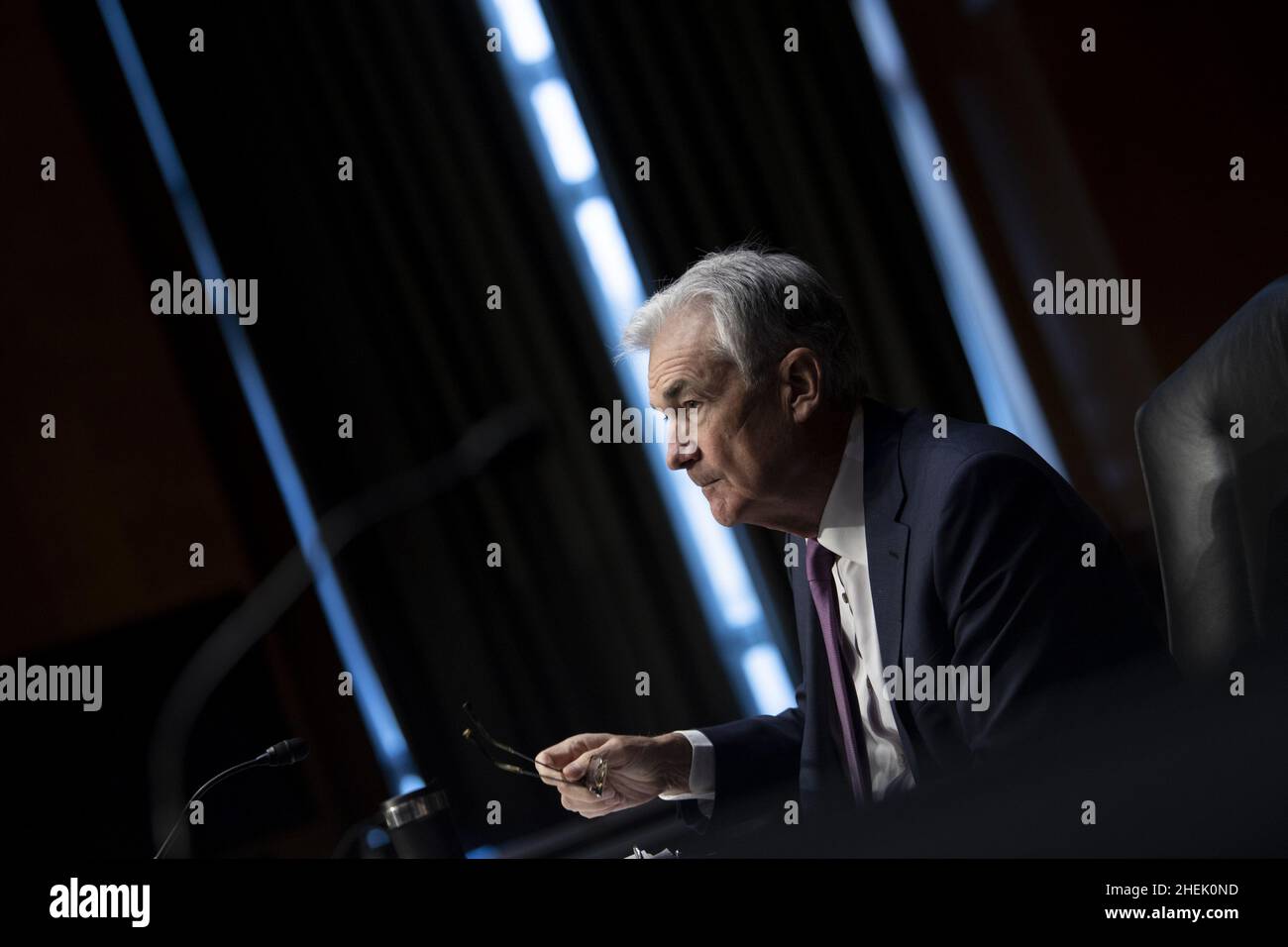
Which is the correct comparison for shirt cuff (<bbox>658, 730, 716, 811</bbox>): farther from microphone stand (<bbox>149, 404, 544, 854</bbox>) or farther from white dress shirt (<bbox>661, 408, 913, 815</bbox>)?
microphone stand (<bbox>149, 404, 544, 854</bbox>)

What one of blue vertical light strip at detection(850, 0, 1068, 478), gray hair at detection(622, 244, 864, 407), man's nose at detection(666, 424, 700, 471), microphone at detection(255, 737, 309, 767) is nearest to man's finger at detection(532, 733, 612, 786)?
microphone at detection(255, 737, 309, 767)

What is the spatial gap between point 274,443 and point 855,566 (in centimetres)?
148

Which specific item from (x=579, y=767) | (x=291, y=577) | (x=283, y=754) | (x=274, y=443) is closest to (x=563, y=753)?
(x=579, y=767)

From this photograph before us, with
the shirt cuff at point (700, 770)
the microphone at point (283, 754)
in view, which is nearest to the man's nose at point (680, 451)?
the shirt cuff at point (700, 770)

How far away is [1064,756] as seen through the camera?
105 cm

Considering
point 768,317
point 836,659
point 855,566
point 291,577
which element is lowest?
point 836,659

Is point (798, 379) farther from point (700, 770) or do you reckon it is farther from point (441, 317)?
point (441, 317)

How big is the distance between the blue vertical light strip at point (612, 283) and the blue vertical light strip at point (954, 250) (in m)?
0.60

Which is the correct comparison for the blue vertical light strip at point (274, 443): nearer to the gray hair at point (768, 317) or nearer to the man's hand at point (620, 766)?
the man's hand at point (620, 766)

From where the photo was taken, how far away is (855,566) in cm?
136

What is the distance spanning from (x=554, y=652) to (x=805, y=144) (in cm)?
117

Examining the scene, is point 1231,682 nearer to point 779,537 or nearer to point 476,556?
point 779,537

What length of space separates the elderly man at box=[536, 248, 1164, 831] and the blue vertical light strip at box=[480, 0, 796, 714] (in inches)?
31.2
